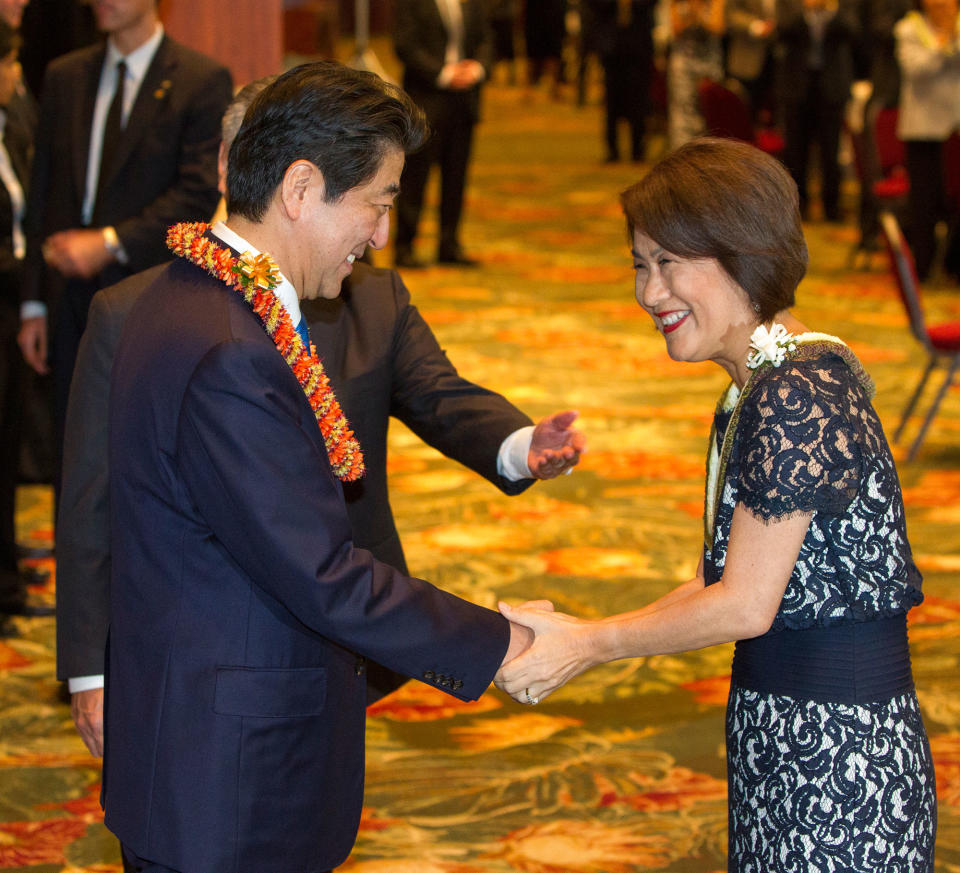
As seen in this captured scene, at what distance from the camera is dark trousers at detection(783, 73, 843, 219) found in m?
10.4

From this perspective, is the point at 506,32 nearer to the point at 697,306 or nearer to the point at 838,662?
the point at 697,306

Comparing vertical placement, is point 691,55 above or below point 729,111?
above

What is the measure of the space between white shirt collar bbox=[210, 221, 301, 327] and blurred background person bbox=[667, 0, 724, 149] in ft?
32.2

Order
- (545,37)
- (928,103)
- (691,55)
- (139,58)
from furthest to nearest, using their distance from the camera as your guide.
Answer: (545,37) → (691,55) → (928,103) → (139,58)

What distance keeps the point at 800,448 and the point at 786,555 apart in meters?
0.14

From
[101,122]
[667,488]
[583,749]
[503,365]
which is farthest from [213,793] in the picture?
[503,365]

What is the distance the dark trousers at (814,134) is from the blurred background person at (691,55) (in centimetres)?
91

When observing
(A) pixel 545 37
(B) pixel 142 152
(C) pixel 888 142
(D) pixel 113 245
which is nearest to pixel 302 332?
(D) pixel 113 245

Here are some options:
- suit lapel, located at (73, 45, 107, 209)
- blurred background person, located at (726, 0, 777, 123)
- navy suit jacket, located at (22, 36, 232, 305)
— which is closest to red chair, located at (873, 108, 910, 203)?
blurred background person, located at (726, 0, 777, 123)

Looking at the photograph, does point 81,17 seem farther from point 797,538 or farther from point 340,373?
point 797,538

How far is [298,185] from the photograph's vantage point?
1.78m

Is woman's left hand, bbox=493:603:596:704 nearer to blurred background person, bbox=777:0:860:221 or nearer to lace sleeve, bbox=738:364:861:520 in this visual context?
lace sleeve, bbox=738:364:861:520

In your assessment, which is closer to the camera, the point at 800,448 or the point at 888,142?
the point at 800,448

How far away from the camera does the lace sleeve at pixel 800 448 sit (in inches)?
70.7
